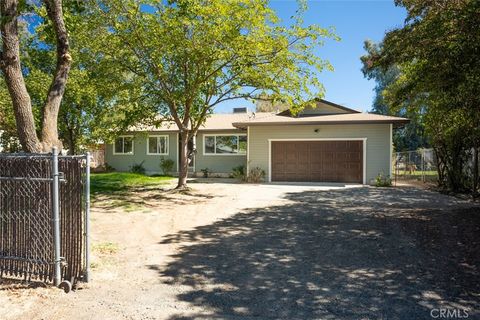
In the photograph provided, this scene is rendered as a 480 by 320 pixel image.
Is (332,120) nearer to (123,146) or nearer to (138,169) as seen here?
(138,169)

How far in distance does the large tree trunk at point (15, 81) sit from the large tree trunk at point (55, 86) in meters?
0.29

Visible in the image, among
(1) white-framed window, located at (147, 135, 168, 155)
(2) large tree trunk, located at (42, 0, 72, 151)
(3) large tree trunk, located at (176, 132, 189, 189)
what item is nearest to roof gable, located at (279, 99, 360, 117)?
(3) large tree trunk, located at (176, 132, 189, 189)

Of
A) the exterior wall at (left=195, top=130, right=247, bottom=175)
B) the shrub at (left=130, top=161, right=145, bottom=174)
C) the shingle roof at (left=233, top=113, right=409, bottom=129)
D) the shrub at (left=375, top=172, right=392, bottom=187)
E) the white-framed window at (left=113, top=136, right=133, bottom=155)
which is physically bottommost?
the shrub at (left=375, top=172, right=392, bottom=187)

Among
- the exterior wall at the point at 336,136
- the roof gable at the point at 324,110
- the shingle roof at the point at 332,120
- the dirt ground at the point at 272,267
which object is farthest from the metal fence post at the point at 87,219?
the roof gable at the point at 324,110

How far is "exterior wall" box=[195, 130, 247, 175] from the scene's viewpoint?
22.6 m

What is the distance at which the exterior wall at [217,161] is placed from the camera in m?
22.6

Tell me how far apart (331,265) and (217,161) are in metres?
17.9

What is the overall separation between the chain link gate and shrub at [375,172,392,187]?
49.5ft

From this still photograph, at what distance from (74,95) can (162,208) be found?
12074 mm

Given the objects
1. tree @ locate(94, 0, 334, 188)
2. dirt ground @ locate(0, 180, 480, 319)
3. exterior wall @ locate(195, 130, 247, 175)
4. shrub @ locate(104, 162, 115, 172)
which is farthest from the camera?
shrub @ locate(104, 162, 115, 172)

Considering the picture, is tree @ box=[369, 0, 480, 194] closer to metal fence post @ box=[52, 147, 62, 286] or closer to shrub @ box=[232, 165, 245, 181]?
metal fence post @ box=[52, 147, 62, 286]

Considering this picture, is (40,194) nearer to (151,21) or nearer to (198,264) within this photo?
(198,264)

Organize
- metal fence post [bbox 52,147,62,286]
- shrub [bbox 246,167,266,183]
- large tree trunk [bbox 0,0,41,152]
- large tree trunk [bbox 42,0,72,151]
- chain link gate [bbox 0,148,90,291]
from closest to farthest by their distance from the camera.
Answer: metal fence post [bbox 52,147,62,286]
chain link gate [bbox 0,148,90,291]
large tree trunk [bbox 0,0,41,152]
large tree trunk [bbox 42,0,72,151]
shrub [bbox 246,167,266,183]

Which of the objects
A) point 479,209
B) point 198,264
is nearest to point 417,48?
point 479,209
